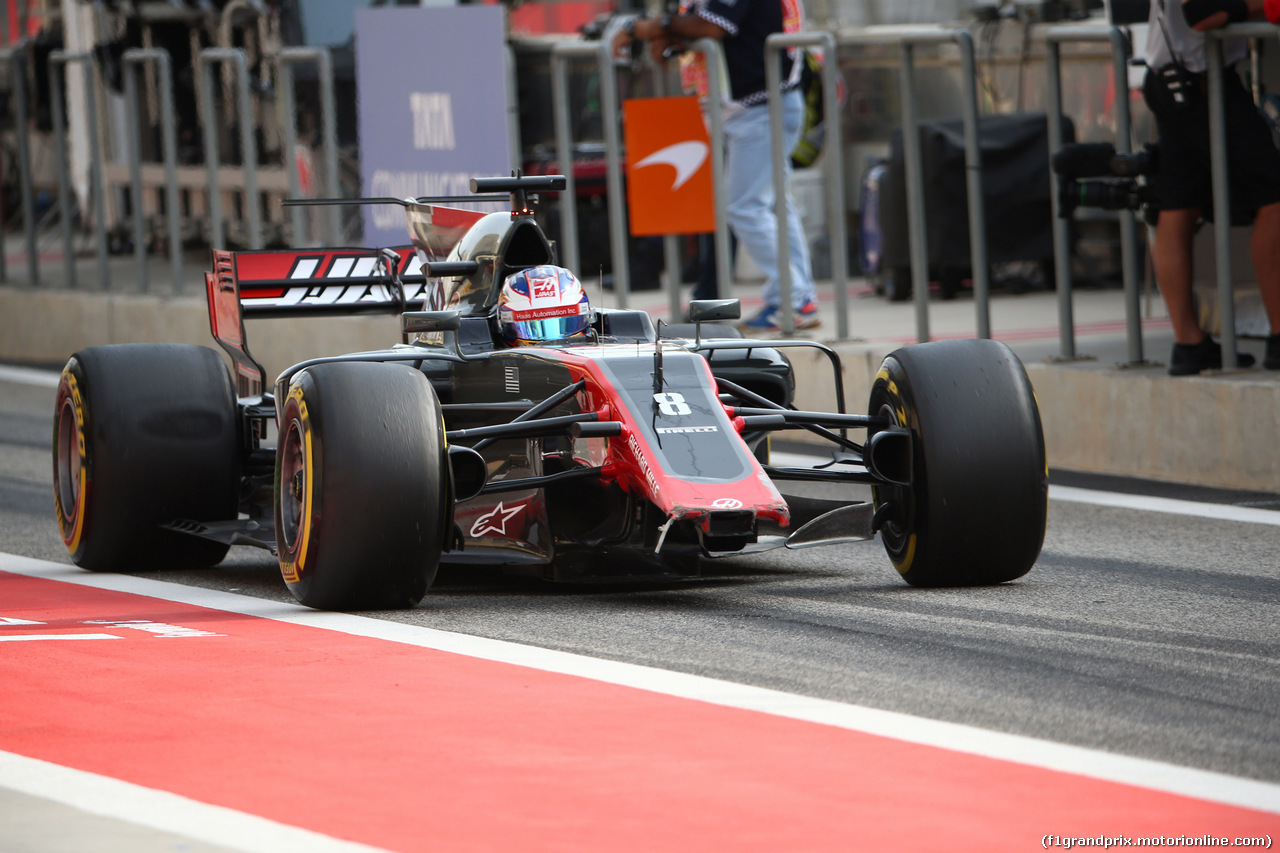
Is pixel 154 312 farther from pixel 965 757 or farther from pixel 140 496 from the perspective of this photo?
pixel 965 757

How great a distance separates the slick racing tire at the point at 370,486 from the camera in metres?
5.67

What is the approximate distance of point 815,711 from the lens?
4.48 m

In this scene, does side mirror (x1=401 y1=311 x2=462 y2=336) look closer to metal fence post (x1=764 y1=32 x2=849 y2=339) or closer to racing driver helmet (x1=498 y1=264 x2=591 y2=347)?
racing driver helmet (x1=498 y1=264 x2=591 y2=347)

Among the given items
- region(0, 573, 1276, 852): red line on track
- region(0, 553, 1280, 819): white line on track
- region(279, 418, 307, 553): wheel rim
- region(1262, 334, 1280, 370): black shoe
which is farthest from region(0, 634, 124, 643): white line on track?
region(1262, 334, 1280, 370): black shoe

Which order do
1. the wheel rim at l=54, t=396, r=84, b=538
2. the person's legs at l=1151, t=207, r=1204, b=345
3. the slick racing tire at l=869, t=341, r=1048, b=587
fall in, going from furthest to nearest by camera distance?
the person's legs at l=1151, t=207, r=1204, b=345, the wheel rim at l=54, t=396, r=84, b=538, the slick racing tire at l=869, t=341, r=1048, b=587

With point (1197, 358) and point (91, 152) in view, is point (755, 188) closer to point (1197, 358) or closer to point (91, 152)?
point (1197, 358)

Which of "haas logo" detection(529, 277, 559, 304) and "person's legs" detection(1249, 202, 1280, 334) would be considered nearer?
"haas logo" detection(529, 277, 559, 304)

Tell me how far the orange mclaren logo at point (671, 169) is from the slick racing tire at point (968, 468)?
4.67 meters

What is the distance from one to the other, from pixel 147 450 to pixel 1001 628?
3009 millimetres

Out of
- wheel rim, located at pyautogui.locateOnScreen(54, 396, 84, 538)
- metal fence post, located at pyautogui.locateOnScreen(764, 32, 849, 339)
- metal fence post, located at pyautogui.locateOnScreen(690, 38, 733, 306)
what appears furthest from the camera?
metal fence post, located at pyautogui.locateOnScreen(690, 38, 733, 306)

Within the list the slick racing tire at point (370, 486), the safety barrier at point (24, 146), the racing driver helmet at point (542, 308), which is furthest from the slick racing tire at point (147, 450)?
the safety barrier at point (24, 146)

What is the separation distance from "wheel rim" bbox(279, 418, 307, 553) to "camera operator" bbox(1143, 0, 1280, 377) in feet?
13.3

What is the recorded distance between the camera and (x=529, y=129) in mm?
19016

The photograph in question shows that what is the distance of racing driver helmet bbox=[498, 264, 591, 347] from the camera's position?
22.7ft
